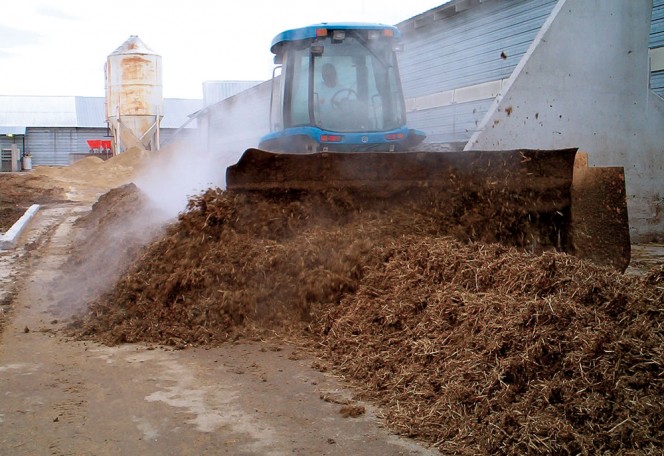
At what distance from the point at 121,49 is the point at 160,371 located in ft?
72.7

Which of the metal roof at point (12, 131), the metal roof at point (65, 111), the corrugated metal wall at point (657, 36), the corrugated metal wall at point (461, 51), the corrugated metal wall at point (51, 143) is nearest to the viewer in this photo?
the corrugated metal wall at point (657, 36)

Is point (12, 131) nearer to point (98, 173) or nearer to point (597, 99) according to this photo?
point (98, 173)

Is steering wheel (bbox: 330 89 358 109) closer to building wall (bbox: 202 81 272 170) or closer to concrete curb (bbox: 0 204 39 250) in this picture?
building wall (bbox: 202 81 272 170)

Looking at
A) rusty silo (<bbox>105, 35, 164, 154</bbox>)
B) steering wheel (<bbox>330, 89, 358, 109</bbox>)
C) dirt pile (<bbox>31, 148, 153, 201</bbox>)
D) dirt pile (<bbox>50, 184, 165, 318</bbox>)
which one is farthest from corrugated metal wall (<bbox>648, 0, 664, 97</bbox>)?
rusty silo (<bbox>105, 35, 164, 154</bbox>)

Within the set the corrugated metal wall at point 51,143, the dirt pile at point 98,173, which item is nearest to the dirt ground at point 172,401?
the dirt pile at point 98,173

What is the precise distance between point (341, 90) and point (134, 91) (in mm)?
18248

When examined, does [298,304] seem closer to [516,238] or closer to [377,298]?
[377,298]

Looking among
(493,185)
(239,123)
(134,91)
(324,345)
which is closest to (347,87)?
(493,185)

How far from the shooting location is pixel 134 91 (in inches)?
961

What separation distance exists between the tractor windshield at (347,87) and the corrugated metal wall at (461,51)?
24.4 feet

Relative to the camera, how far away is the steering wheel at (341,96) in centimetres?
798

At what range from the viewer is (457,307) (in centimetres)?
446

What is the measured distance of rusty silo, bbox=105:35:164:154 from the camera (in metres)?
24.3

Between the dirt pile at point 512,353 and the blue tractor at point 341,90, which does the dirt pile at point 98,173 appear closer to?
the blue tractor at point 341,90
